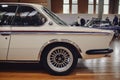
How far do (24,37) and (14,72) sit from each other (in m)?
0.86

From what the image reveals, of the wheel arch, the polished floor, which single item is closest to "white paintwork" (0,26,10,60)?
the polished floor

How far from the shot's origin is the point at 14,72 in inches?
244

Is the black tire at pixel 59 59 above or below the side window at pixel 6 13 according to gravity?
below

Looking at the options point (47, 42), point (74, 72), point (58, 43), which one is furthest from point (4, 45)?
point (74, 72)

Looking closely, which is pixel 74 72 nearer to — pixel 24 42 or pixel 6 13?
pixel 24 42

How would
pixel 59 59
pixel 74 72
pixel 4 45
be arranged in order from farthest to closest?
pixel 74 72 → pixel 59 59 → pixel 4 45

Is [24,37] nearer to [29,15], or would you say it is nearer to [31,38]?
[31,38]

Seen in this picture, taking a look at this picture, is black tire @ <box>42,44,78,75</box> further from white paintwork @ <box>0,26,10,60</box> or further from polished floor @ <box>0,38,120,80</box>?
white paintwork @ <box>0,26,10,60</box>

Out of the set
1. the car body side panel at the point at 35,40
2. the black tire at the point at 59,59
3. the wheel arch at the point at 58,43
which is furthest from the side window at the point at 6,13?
the black tire at the point at 59,59

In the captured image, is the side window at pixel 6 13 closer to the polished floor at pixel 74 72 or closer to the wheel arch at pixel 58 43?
the wheel arch at pixel 58 43

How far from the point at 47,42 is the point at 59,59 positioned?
0.46 meters

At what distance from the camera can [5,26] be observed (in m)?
5.96

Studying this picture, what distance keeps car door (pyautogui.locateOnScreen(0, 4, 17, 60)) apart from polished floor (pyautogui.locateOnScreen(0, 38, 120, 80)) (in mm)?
493

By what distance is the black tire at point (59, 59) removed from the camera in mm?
5957
